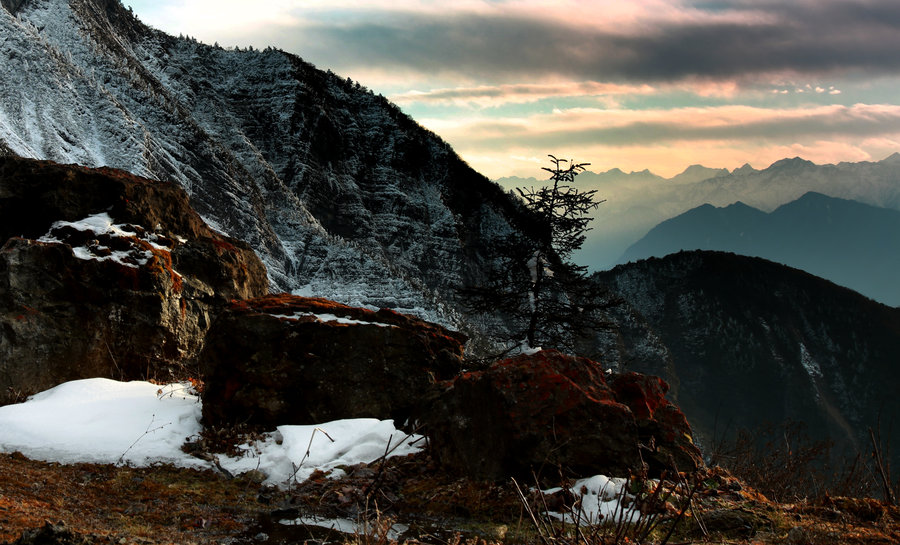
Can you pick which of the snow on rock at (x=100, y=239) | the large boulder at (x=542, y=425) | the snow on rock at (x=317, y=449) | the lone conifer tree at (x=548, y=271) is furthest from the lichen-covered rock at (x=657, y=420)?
the snow on rock at (x=100, y=239)

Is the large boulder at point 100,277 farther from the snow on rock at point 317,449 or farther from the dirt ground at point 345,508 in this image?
the snow on rock at point 317,449

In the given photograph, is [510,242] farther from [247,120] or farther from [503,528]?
[247,120]

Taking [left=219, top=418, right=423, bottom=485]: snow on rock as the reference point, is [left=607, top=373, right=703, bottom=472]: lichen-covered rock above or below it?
above

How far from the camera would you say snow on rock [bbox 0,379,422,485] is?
664 cm

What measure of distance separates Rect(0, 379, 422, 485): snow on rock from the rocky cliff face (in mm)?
101509

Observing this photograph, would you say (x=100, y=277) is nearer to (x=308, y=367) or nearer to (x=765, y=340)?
(x=308, y=367)

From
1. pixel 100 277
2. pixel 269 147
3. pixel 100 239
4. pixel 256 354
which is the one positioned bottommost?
pixel 256 354

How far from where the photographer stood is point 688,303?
386 feet

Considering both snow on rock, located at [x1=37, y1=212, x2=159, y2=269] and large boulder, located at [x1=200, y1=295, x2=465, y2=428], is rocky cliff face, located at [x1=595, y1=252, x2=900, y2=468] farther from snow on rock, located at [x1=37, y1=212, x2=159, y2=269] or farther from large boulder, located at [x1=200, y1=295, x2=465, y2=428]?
snow on rock, located at [x1=37, y1=212, x2=159, y2=269]

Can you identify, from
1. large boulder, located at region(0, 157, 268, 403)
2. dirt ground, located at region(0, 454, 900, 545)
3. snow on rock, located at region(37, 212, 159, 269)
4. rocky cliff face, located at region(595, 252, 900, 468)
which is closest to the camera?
dirt ground, located at region(0, 454, 900, 545)

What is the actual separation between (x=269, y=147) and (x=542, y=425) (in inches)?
3315

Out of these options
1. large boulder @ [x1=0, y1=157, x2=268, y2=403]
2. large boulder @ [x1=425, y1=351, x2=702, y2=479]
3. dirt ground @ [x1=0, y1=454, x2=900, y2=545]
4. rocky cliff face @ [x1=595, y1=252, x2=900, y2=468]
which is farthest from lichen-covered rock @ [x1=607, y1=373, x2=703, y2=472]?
rocky cliff face @ [x1=595, y1=252, x2=900, y2=468]

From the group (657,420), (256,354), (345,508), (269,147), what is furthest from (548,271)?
(269,147)

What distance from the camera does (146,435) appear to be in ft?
23.3
